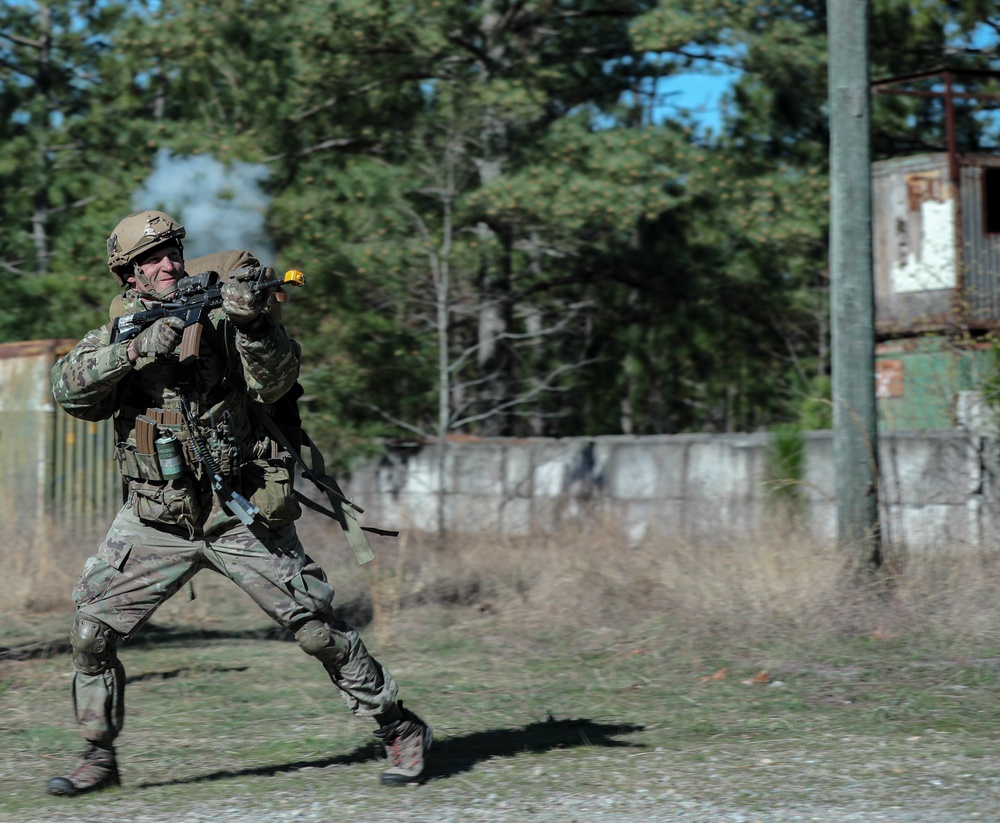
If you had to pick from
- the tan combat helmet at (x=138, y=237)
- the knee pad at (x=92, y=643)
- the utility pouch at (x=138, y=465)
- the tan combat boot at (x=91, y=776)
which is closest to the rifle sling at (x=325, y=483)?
the utility pouch at (x=138, y=465)

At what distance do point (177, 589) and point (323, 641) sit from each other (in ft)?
1.74

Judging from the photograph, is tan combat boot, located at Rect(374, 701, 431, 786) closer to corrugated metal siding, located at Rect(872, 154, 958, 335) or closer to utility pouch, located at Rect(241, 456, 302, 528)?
utility pouch, located at Rect(241, 456, 302, 528)

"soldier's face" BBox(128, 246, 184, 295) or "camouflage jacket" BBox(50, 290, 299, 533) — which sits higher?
"soldier's face" BBox(128, 246, 184, 295)

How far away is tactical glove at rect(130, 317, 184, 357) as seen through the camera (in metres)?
3.96

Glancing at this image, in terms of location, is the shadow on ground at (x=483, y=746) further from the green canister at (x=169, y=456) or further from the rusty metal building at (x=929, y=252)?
the rusty metal building at (x=929, y=252)

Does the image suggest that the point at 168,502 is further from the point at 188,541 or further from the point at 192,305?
the point at 192,305

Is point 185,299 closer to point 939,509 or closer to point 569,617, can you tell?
point 569,617

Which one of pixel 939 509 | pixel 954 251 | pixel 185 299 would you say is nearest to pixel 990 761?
pixel 185 299

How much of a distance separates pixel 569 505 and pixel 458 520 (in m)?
1.29

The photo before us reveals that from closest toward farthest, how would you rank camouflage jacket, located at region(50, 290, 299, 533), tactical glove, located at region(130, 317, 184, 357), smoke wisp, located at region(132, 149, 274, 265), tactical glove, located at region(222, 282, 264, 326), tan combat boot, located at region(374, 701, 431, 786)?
1. tactical glove, located at region(222, 282, 264, 326)
2. tactical glove, located at region(130, 317, 184, 357)
3. camouflage jacket, located at region(50, 290, 299, 533)
4. tan combat boot, located at region(374, 701, 431, 786)
5. smoke wisp, located at region(132, 149, 274, 265)

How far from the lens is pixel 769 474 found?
32.6 feet

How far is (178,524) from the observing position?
14.1 ft

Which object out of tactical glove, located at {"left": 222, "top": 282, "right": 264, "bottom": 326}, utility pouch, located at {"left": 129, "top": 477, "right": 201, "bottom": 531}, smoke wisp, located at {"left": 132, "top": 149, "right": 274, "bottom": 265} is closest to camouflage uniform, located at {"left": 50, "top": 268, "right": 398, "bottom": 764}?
utility pouch, located at {"left": 129, "top": 477, "right": 201, "bottom": 531}

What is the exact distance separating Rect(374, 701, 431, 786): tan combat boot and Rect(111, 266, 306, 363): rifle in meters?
1.45
